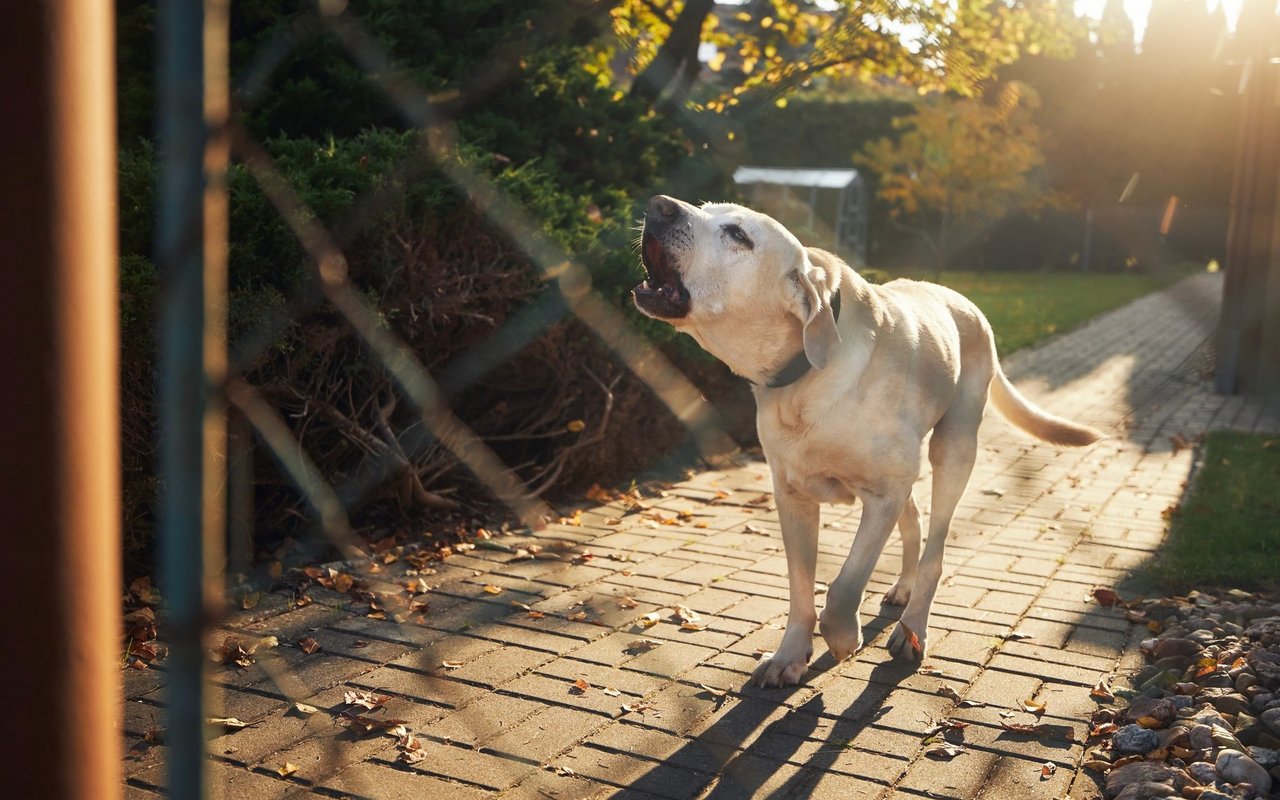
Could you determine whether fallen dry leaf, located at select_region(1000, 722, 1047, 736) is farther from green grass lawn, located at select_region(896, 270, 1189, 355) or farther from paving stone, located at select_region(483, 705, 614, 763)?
green grass lawn, located at select_region(896, 270, 1189, 355)

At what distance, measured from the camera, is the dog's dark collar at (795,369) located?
4.05 metres

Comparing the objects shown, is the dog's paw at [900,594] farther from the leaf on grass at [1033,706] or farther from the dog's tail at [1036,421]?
the leaf on grass at [1033,706]

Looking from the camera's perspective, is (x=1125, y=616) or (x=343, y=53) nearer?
(x=1125, y=616)

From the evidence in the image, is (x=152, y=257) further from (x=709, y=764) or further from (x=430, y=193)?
(x=709, y=764)

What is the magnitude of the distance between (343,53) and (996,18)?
901 centimetres

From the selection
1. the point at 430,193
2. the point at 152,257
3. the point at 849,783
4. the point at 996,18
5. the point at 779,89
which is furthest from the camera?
the point at 996,18

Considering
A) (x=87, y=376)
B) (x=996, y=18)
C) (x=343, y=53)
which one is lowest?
(x=87, y=376)

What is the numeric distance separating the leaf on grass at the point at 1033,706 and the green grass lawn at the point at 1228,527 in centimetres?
175

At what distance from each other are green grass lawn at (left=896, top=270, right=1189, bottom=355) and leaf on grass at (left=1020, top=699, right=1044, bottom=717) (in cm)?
1163

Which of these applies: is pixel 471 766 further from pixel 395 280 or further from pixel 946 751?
pixel 395 280

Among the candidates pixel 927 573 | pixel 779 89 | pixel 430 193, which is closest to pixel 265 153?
pixel 430 193

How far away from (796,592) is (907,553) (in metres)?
1.03

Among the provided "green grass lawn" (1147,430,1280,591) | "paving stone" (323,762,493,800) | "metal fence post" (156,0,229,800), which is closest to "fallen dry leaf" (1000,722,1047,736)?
"paving stone" (323,762,493,800)

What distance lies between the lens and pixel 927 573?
14.9 feet
